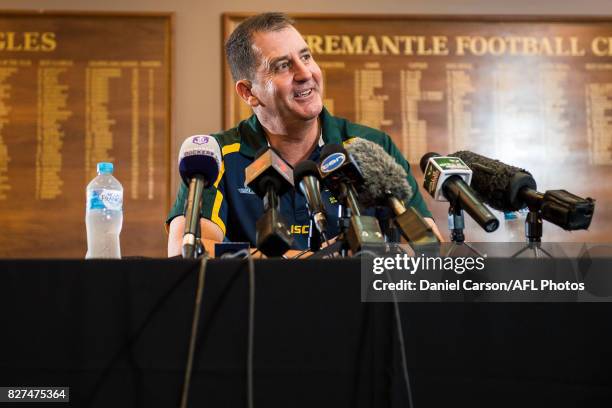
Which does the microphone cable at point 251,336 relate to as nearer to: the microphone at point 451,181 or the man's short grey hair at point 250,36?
the microphone at point 451,181

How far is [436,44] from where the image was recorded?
99.7 inches

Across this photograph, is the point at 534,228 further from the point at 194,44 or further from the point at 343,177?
the point at 194,44

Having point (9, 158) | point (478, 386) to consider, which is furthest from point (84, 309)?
point (9, 158)

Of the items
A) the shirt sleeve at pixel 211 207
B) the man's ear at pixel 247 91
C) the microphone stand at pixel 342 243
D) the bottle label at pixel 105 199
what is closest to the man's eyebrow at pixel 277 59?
the man's ear at pixel 247 91

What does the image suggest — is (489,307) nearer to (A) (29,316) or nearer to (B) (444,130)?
(A) (29,316)

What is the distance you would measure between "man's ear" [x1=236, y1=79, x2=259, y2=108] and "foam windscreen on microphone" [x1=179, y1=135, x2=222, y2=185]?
77 centimetres

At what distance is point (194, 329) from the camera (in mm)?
812

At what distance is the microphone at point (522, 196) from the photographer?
3.37ft

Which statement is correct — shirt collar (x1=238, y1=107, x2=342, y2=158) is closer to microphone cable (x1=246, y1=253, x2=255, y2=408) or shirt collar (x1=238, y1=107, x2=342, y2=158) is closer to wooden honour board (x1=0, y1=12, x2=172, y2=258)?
wooden honour board (x1=0, y1=12, x2=172, y2=258)

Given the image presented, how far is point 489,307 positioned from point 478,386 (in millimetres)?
100

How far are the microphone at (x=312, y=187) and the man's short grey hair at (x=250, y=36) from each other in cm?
80

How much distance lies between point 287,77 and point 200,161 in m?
0.77

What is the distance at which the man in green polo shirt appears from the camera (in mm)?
1771

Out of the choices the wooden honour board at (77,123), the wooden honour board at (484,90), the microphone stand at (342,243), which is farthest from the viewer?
the wooden honour board at (484,90)
